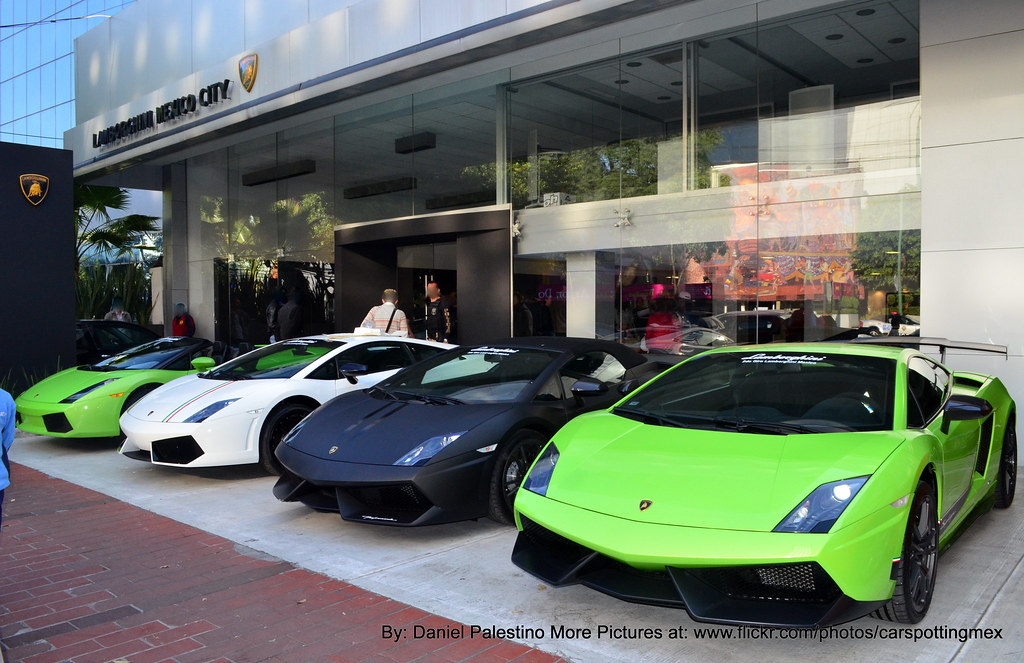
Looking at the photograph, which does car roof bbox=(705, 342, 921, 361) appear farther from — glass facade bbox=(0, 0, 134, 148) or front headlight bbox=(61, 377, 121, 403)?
glass facade bbox=(0, 0, 134, 148)

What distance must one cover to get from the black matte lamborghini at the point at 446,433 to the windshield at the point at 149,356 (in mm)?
4264

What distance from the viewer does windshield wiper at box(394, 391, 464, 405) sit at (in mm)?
5622

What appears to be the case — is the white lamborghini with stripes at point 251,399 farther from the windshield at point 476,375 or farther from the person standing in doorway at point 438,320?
the person standing in doorway at point 438,320

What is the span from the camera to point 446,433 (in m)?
5.07

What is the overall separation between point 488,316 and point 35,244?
707 centimetres

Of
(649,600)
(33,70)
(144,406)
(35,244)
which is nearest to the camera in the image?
(649,600)

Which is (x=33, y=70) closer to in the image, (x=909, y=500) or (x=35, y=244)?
(x=35, y=244)

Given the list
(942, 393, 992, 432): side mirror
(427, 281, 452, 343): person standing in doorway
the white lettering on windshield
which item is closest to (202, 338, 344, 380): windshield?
the white lettering on windshield

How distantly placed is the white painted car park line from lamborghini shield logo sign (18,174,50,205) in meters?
7.09

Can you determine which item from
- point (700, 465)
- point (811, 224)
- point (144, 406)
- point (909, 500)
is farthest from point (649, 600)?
point (811, 224)

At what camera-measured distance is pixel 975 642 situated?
138 inches

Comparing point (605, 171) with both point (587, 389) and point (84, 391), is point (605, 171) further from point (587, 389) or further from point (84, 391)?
point (84, 391)

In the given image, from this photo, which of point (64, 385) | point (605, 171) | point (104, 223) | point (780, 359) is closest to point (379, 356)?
point (64, 385)

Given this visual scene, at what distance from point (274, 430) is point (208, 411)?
0.59 metres
